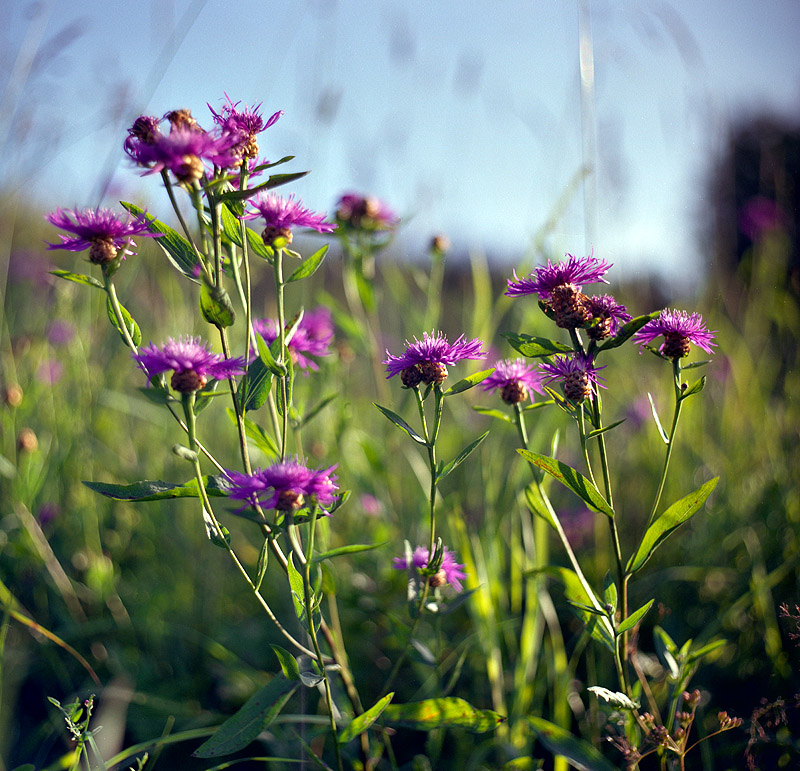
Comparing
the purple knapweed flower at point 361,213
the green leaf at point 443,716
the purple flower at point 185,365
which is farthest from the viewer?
the purple knapweed flower at point 361,213

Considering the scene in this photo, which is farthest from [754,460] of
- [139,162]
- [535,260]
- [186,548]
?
[139,162]

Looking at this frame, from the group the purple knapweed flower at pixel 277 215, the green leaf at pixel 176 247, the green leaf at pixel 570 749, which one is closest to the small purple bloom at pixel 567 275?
the purple knapweed flower at pixel 277 215

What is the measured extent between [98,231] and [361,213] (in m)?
0.65

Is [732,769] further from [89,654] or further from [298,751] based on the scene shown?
[89,654]

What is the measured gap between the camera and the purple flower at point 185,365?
0.55 metres

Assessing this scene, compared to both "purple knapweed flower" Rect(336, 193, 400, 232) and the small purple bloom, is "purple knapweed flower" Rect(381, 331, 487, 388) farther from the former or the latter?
"purple knapweed flower" Rect(336, 193, 400, 232)

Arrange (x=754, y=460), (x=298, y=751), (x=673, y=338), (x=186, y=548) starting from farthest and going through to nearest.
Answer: (x=754, y=460) → (x=186, y=548) → (x=298, y=751) → (x=673, y=338)

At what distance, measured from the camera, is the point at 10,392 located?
1.18 metres

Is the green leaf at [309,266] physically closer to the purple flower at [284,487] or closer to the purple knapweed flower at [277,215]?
the purple knapweed flower at [277,215]

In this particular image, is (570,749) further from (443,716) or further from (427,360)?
(427,360)

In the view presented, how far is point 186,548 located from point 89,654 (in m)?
0.28

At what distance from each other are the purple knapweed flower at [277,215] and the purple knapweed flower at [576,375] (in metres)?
0.31

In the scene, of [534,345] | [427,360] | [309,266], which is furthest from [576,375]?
[309,266]

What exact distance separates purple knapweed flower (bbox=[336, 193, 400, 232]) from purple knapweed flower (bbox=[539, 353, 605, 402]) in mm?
653
